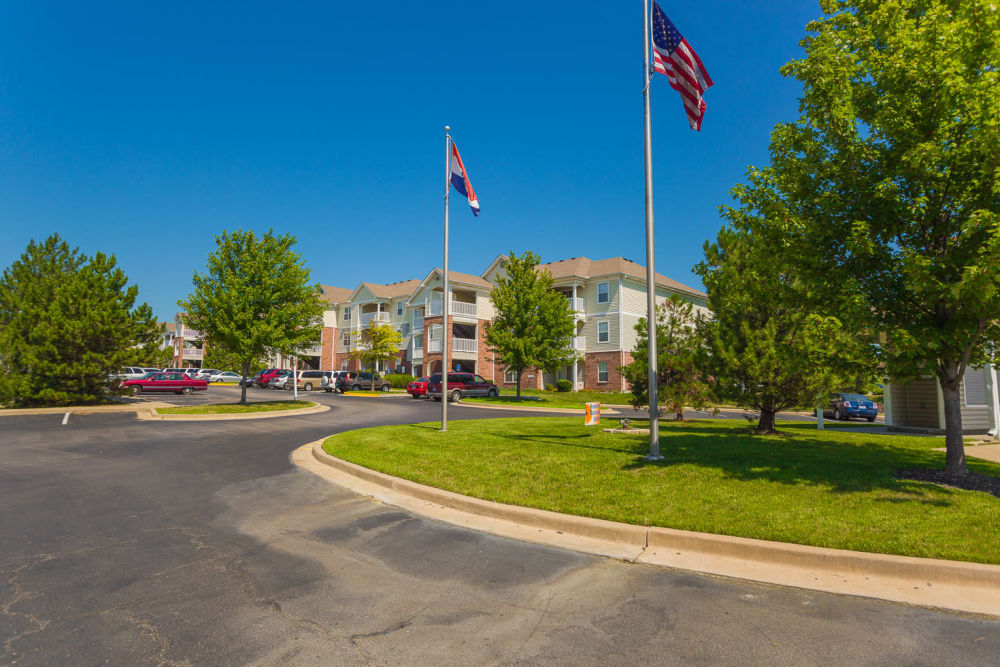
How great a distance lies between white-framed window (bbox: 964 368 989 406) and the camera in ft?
52.0

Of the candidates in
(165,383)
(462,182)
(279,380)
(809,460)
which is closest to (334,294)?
(279,380)

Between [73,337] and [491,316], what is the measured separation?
29.3 metres

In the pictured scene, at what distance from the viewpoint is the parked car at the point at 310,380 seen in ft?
152

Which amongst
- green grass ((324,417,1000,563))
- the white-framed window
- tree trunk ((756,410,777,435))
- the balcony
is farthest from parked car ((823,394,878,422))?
the balcony

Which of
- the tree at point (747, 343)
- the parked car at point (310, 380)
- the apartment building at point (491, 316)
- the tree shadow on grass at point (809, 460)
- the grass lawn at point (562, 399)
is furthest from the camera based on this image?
the parked car at point (310, 380)

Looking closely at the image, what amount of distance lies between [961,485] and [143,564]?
9404 millimetres

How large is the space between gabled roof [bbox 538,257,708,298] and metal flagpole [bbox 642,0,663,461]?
97.6ft

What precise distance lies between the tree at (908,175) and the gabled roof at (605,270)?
1239 inches

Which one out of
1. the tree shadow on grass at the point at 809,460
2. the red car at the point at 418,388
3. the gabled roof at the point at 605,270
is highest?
the gabled roof at the point at 605,270

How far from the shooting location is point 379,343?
47.7 m

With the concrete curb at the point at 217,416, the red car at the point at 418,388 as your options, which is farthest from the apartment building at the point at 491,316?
the concrete curb at the point at 217,416

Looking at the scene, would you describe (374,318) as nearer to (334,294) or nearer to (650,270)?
(334,294)

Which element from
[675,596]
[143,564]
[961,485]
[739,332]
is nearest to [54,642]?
[143,564]

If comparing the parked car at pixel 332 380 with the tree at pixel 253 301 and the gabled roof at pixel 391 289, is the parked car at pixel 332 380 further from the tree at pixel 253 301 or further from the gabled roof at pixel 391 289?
the tree at pixel 253 301
